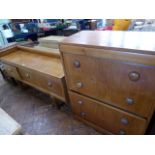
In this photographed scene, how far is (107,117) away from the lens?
3.49 feet

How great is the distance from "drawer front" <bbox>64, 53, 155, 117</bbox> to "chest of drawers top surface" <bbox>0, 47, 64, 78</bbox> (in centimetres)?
36

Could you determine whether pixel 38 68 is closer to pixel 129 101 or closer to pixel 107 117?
pixel 107 117

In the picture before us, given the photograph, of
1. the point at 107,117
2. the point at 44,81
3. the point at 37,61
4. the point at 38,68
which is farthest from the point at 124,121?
the point at 37,61

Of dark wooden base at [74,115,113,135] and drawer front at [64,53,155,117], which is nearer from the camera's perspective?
drawer front at [64,53,155,117]

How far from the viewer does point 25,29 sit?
2686mm

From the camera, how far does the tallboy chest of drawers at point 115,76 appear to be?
2.11 ft

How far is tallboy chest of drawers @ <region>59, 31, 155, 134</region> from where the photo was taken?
64cm

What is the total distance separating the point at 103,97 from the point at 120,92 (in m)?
0.16

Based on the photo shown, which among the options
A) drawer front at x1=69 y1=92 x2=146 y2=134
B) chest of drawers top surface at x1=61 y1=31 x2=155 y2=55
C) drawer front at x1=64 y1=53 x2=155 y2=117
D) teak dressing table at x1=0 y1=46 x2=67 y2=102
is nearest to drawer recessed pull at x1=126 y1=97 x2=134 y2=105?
drawer front at x1=64 y1=53 x2=155 y2=117

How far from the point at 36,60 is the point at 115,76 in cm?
122

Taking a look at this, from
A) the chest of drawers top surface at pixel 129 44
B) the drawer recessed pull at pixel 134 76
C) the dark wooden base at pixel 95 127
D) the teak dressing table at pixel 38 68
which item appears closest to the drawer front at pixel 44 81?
the teak dressing table at pixel 38 68

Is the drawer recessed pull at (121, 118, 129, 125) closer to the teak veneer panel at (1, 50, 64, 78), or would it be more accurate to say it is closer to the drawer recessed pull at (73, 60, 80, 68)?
the drawer recessed pull at (73, 60, 80, 68)
